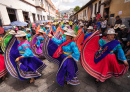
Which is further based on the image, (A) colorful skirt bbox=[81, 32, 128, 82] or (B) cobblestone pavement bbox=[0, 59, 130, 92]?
(B) cobblestone pavement bbox=[0, 59, 130, 92]

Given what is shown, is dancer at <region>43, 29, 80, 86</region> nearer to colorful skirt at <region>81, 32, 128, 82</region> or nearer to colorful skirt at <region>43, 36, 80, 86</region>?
colorful skirt at <region>43, 36, 80, 86</region>

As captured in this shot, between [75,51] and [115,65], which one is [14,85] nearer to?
[75,51]

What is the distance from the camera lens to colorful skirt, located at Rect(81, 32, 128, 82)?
7.43ft

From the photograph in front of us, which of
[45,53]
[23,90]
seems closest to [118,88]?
[45,53]

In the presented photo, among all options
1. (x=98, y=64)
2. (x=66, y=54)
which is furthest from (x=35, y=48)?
(x=98, y=64)

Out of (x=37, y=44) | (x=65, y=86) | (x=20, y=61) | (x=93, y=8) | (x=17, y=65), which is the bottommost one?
(x=65, y=86)

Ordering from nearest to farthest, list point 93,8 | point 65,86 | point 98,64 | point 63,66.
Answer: point 63,66 → point 98,64 → point 65,86 → point 93,8

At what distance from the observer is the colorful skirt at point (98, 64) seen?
89.1 inches

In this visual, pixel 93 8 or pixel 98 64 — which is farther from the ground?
pixel 93 8

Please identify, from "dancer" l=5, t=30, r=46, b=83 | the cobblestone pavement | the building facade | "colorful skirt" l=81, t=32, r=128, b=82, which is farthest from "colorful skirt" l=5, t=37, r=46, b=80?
the building facade

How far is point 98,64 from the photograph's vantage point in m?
2.39

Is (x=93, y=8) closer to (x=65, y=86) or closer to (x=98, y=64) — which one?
(x=98, y=64)

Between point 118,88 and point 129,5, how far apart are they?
17.4 feet

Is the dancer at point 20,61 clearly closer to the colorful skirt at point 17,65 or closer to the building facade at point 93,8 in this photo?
the colorful skirt at point 17,65
